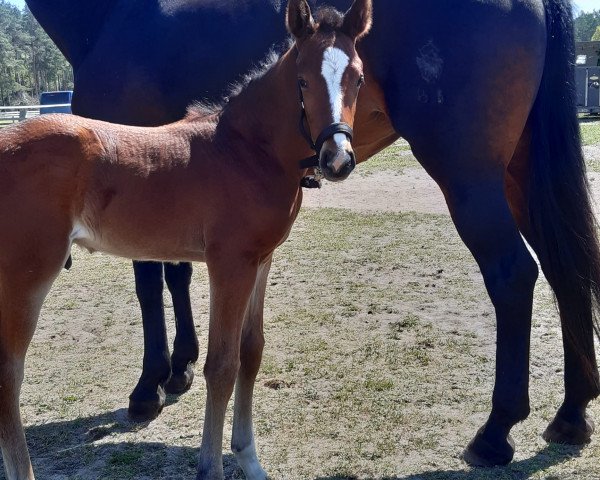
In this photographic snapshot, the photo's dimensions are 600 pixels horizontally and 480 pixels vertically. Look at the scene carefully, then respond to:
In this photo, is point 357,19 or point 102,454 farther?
point 102,454

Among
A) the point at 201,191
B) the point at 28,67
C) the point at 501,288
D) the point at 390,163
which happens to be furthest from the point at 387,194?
the point at 28,67

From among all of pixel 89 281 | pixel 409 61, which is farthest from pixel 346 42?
pixel 89 281

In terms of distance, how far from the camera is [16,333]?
9.04ft

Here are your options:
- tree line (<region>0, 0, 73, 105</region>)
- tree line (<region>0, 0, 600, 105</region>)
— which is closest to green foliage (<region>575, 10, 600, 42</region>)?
tree line (<region>0, 0, 600, 105</region>)

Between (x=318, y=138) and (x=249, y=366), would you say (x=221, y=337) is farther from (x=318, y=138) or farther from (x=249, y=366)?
(x=318, y=138)

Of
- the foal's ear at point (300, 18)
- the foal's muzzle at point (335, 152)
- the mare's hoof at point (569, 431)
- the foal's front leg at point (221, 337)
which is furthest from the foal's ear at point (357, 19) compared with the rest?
the mare's hoof at point (569, 431)

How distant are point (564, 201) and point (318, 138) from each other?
4.76 ft

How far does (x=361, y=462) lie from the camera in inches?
126

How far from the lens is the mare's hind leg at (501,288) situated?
314 cm

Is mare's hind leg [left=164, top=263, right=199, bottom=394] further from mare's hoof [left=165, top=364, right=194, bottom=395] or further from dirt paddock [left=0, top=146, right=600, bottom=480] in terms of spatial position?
dirt paddock [left=0, top=146, right=600, bottom=480]

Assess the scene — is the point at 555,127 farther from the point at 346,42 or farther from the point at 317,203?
the point at 317,203

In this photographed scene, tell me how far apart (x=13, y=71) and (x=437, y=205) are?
6378 centimetres

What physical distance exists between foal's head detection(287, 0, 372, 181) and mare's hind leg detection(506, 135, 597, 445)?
1239 millimetres

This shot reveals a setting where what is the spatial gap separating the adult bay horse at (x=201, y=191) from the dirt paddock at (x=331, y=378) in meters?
0.50
